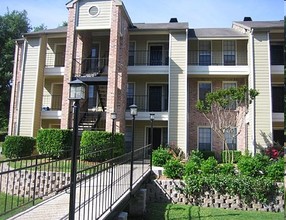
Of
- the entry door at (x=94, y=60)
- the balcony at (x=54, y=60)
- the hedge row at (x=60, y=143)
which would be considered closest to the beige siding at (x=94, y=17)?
the entry door at (x=94, y=60)

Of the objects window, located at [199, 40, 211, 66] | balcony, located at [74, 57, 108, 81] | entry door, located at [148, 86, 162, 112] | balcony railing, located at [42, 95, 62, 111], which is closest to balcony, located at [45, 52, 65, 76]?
balcony railing, located at [42, 95, 62, 111]

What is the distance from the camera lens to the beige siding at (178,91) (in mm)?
16531

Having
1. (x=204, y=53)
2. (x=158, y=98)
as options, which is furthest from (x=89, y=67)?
(x=204, y=53)

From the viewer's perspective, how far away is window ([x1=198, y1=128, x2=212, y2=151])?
1814cm

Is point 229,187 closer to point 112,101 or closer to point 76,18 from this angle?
point 112,101

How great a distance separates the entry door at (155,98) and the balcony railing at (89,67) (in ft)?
10.5

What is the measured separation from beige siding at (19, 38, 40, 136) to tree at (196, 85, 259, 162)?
9.45 m

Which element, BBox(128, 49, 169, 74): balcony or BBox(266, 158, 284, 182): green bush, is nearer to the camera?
BBox(266, 158, 284, 182): green bush

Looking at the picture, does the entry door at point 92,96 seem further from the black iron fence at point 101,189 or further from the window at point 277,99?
the window at point 277,99

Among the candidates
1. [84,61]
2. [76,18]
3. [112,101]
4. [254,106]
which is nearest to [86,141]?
[112,101]

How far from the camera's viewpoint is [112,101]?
1548 centimetres

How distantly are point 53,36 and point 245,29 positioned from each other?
447 inches

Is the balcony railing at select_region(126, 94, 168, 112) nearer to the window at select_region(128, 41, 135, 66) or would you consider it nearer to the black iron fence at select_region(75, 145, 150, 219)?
the window at select_region(128, 41, 135, 66)

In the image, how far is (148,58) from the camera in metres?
18.8
